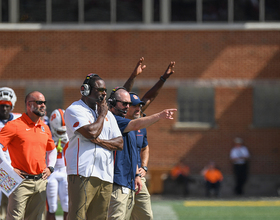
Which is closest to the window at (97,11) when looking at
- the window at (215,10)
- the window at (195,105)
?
the window at (215,10)

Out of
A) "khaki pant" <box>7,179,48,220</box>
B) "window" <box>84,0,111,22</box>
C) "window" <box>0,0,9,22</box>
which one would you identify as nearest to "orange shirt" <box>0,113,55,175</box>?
"khaki pant" <box>7,179,48,220</box>

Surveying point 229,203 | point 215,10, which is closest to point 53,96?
point 215,10

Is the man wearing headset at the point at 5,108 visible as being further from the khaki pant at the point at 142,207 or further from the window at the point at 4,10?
the window at the point at 4,10

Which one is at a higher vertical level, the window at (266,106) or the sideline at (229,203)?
the window at (266,106)

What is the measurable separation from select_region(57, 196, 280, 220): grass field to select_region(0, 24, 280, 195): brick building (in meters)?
2.71

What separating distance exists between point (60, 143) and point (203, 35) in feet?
38.6

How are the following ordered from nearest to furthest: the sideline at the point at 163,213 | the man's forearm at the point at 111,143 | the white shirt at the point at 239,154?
the man's forearm at the point at 111,143 < the sideline at the point at 163,213 < the white shirt at the point at 239,154

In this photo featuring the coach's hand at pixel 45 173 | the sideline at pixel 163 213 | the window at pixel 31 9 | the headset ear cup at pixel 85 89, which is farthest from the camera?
the window at pixel 31 9

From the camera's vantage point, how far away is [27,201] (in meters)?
6.23

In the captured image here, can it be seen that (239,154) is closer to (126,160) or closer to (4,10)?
(4,10)

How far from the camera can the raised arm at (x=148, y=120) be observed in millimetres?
5035

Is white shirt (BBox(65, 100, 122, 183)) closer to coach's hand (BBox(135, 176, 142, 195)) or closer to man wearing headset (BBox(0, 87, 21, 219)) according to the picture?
coach's hand (BBox(135, 176, 142, 195))

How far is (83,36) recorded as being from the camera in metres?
18.6

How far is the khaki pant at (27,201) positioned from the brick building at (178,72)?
40.5 feet
